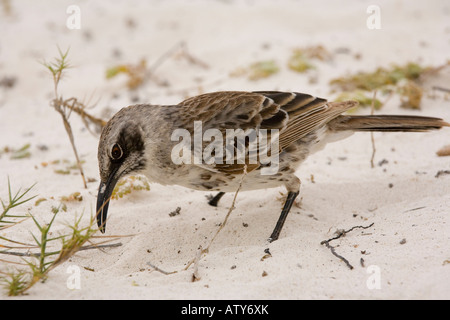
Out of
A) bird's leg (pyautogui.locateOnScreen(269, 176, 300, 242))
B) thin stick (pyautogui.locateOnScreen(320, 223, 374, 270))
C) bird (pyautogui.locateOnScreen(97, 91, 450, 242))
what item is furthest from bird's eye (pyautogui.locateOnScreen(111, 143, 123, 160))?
thin stick (pyautogui.locateOnScreen(320, 223, 374, 270))

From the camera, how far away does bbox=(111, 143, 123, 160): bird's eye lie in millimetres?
4504

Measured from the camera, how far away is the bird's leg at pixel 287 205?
4.83m

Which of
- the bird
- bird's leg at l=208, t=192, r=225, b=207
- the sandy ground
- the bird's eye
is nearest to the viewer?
the sandy ground

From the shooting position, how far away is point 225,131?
4.89 m

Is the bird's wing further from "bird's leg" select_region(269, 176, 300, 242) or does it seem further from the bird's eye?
the bird's eye

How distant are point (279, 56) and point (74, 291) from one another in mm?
6970

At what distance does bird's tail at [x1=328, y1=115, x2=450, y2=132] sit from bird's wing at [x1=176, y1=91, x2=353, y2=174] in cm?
20

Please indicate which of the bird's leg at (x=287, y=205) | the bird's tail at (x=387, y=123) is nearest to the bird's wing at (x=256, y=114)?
the bird's tail at (x=387, y=123)

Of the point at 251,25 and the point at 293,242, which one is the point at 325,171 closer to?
the point at 293,242

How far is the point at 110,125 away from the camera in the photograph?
15.1ft

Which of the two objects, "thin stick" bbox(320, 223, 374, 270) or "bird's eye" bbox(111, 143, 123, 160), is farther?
"bird's eye" bbox(111, 143, 123, 160)

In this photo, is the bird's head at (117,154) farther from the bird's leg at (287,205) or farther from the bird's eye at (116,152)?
the bird's leg at (287,205)
